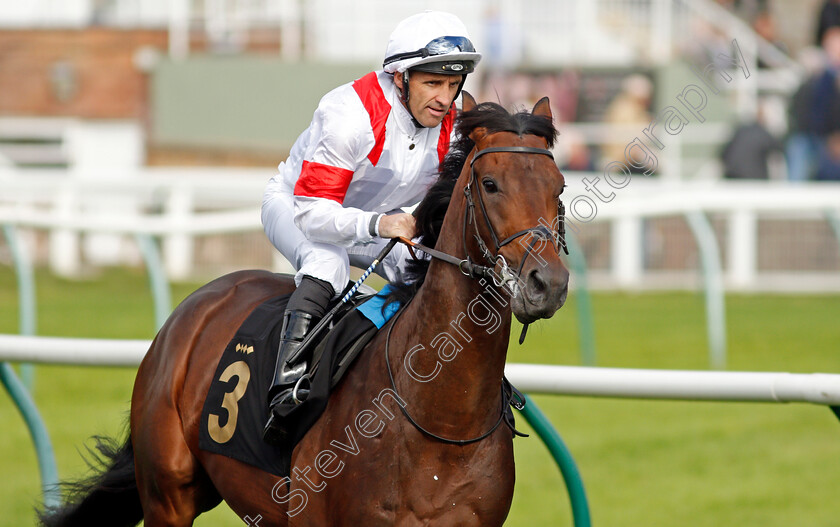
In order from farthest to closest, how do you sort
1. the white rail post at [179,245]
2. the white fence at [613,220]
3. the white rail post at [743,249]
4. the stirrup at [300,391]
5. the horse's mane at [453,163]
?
the white rail post at [179,245] < the white rail post at [743,249] < the white fence at [613,220] < the stirrup at [300,391] < the horse's mane at [453,163]

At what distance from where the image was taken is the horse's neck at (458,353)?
9.97ft

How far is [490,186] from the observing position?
293 cm

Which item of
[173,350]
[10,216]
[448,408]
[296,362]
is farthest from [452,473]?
[10,216]

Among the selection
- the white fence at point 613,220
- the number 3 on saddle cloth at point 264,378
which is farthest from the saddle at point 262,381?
the white fence at point 613,220

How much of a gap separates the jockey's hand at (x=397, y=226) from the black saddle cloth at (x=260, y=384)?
331 millimetres

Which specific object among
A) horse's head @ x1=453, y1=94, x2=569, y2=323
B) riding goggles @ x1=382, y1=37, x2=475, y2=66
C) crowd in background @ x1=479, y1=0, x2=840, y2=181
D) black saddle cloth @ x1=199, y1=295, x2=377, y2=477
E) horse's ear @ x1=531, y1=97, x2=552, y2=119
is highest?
riding goggles @ x1=382, y1=37, x2=475, y2=66

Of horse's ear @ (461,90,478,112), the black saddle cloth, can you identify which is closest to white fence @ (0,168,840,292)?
the black saddle cloth

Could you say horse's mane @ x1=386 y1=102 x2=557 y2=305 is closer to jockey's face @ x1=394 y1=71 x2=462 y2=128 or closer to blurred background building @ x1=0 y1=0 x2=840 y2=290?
jockey's face @ x1=394 y1=71 x2=462 y2=128

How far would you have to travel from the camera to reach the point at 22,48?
18.8m

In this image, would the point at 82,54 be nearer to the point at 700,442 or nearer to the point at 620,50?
the point at 620,50

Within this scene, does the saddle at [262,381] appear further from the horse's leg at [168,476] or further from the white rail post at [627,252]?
the white rail post at [627,252]

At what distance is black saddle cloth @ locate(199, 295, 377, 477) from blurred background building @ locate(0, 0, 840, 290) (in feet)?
21.6

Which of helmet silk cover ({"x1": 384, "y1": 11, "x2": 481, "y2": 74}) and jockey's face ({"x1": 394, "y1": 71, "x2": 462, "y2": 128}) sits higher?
→ helmet silk cover ({"x1": 384, "y1": 11, "x2": 481, "y2": 74})

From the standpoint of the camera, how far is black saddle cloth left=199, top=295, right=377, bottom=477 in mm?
3322
